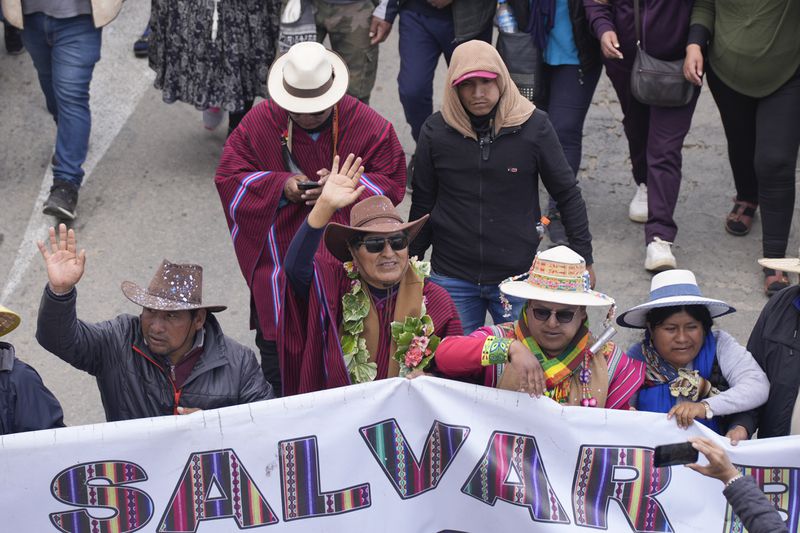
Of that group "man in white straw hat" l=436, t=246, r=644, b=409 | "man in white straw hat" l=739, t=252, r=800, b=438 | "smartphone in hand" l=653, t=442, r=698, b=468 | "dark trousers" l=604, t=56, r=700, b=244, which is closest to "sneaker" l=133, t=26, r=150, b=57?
"dark trousers" l=604, t=56, r=700, b=244

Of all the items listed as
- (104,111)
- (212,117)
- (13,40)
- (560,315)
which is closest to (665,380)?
(560,315)

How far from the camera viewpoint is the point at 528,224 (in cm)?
568

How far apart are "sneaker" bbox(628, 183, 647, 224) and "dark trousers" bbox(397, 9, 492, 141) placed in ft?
4.37

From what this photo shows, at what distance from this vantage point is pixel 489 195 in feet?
18.3

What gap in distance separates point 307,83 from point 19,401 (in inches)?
75.3

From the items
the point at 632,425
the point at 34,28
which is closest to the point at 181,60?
the point at 34,28

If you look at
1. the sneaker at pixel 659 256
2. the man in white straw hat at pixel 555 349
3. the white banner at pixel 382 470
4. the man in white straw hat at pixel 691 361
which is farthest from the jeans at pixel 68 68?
the man in white straw hat at pixel 691 361

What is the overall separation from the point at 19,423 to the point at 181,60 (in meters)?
3.70

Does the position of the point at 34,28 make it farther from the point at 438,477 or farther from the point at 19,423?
the point at 438,477

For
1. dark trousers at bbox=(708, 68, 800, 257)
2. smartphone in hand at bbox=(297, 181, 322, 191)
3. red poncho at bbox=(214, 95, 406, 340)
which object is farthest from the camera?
dark trousers at bbox=(708, 68, 800, 257)

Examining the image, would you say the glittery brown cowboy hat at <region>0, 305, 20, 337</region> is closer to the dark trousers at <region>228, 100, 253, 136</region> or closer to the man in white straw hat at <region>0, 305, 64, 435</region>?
the man in white straw hat at <region>0, 305, 64, 435</region>

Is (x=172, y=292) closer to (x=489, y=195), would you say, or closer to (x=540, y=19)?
(x=489, y=195)

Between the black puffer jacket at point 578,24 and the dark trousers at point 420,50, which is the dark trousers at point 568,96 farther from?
the dark trousers at point 420,50

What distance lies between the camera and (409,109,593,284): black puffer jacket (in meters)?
5.52
